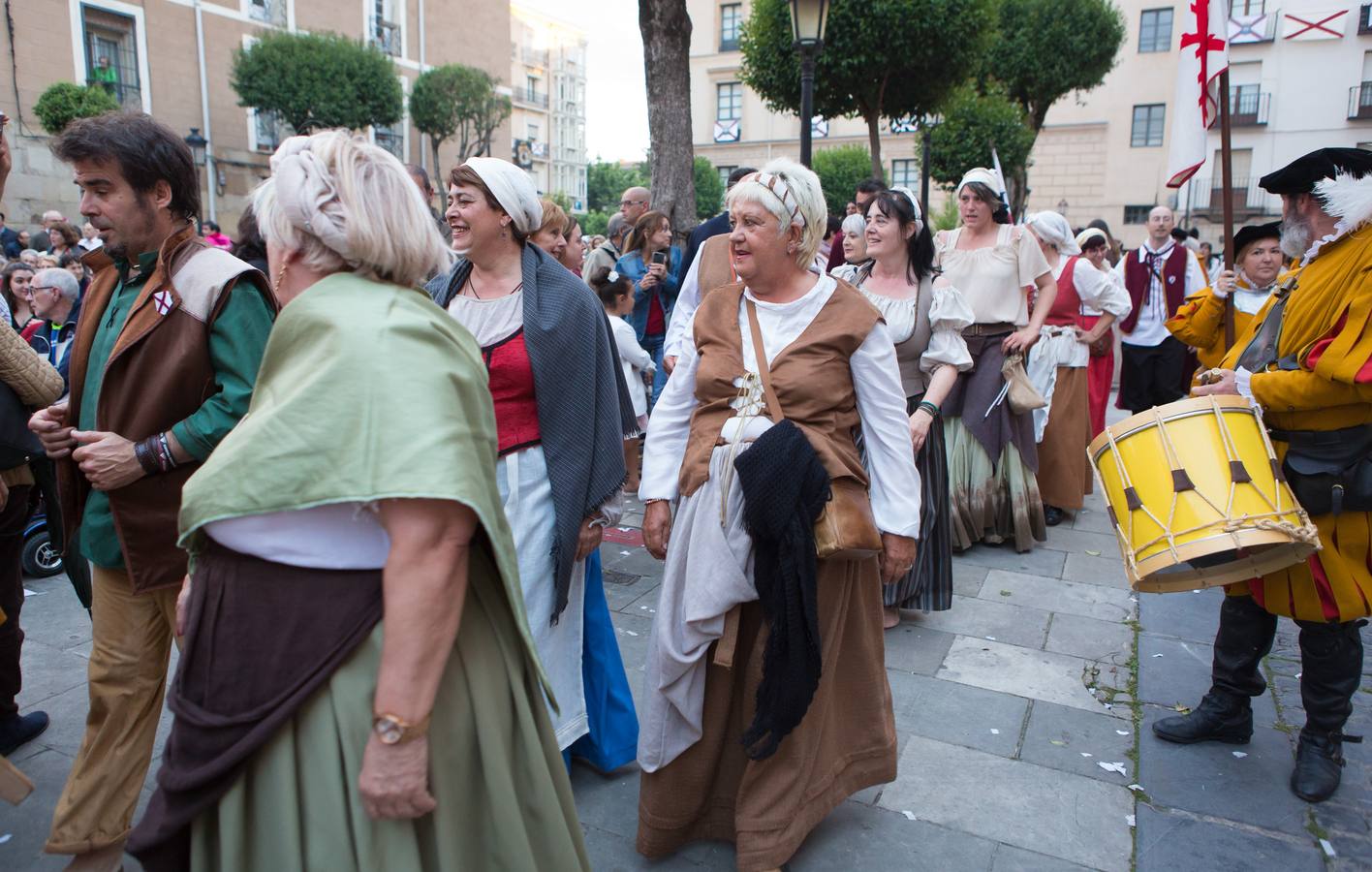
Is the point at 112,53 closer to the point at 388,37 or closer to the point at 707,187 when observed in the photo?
the point at 388,37

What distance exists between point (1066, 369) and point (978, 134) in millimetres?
16808

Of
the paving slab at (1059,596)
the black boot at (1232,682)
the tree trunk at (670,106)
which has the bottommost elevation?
the paving slab at (1059,596)

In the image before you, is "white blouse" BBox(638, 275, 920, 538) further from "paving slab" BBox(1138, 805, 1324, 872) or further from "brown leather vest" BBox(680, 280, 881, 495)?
"paving slab" BBox(1138, 805, 1324, 872)

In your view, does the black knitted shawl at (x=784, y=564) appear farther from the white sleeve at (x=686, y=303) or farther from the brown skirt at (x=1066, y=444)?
the brown skirt at (x=1066, y=444)

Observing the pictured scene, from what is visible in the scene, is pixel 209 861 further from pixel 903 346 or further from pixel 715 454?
pixel 903 346

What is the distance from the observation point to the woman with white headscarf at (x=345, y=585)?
5.00ft

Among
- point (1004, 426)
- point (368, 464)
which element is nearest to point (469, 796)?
point (368, 464)

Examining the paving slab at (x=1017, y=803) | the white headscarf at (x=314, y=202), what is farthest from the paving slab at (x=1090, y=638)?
the white headscarf at (x=314, y=202)

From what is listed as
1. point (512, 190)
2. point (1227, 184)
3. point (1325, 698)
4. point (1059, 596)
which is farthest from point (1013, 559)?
point (512, 190)

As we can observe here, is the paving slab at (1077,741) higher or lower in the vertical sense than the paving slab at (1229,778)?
lower

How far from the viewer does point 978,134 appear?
21.8m

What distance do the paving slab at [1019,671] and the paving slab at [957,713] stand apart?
0.09m

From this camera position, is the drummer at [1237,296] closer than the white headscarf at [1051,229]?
Yes

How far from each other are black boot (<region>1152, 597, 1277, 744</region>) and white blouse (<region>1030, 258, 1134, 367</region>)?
3.40m
